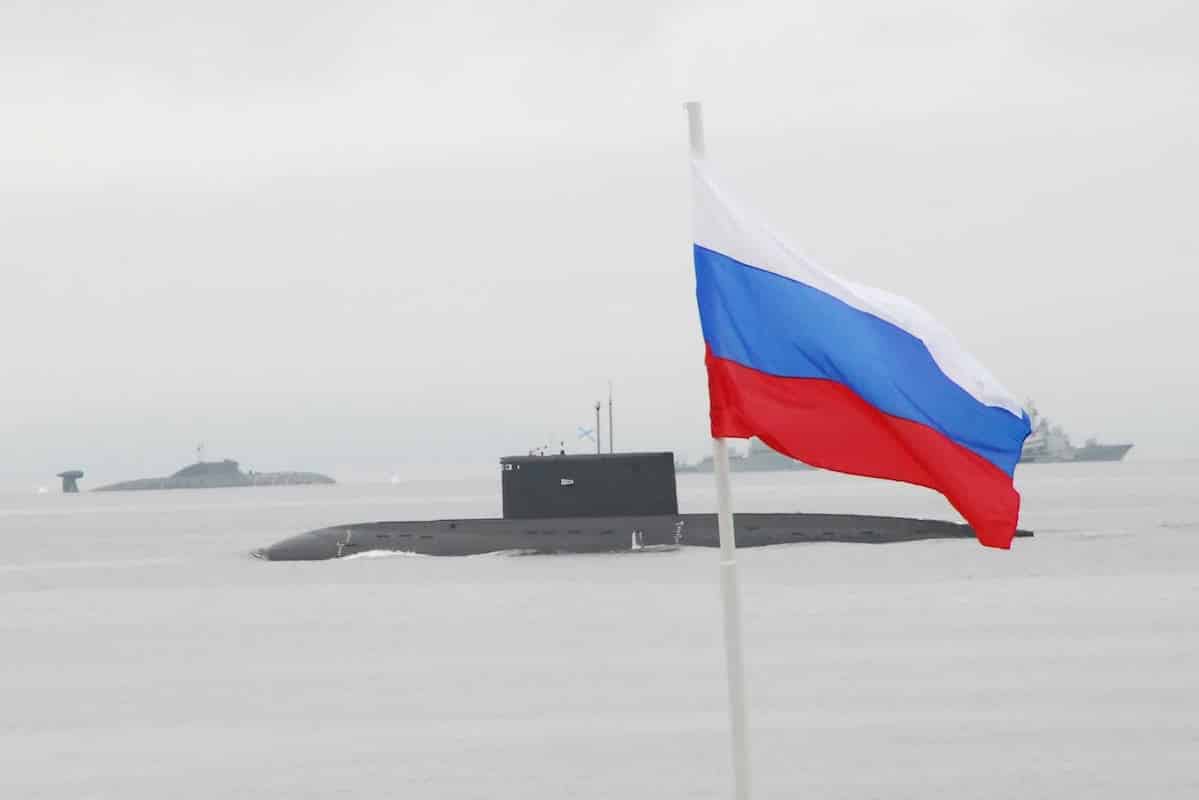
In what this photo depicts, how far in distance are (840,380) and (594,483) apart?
40.5 meters

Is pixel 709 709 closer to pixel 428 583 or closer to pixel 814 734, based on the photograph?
pixel 814 734

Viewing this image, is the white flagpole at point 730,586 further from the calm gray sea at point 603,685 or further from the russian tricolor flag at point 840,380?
the calm gray sea at point 603,685

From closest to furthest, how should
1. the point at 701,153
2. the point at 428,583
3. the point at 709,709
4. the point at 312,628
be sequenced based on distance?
1. the point at 701,153
2. the point at 709,709
3. the point at 312,628
4. the point at 428,583

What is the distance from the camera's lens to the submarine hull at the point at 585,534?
4934cm

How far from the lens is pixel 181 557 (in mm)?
70438

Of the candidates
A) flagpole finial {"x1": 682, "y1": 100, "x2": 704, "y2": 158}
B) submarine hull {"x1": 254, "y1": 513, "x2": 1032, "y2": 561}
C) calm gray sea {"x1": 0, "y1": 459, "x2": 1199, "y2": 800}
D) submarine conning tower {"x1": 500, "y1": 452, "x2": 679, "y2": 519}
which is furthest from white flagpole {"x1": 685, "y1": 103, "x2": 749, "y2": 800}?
submarine conning tower {"x1": 500, "y1": 452, "x2": 679, "y2": 519}

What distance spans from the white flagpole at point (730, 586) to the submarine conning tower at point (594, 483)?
129 feet

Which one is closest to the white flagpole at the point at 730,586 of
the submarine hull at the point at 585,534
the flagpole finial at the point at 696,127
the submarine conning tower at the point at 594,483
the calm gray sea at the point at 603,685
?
the flagpole finial at the point at 696,127

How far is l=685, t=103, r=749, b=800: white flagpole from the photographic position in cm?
920

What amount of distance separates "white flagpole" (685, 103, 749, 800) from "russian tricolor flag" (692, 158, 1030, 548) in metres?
0.32

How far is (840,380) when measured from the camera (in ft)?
31.3

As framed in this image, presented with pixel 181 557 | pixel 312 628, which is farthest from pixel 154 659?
pixel 181 557

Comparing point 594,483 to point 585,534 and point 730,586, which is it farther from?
point 730,586

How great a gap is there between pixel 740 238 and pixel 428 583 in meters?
38.3
